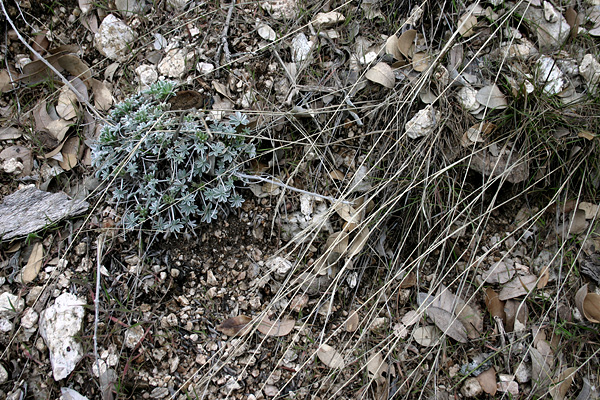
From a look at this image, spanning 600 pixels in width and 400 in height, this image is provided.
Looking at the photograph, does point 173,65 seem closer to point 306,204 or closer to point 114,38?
point 114,38

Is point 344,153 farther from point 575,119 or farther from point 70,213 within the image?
point 70,213

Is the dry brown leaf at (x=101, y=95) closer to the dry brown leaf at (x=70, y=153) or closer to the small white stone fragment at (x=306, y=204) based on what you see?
the dry brown leaf at (x=70, y=153)

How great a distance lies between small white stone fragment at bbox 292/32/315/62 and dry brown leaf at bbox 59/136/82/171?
117 cm

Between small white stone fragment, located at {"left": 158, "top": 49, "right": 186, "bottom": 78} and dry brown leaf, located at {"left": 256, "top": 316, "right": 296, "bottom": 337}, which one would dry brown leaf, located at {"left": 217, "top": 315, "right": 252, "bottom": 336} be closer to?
dry brown leaf, located at {"left": 256, "top": 316, "right": 296, "bottom": 337}

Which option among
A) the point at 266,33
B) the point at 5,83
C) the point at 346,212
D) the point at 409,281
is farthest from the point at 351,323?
the point at 5,83

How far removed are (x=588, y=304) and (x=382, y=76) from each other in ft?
4.60

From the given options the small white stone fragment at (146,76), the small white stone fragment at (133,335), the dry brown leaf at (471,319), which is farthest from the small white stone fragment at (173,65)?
the dry brown leaf at (471,319)

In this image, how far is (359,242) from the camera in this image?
1898 mm

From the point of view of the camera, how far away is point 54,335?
1.70 metres

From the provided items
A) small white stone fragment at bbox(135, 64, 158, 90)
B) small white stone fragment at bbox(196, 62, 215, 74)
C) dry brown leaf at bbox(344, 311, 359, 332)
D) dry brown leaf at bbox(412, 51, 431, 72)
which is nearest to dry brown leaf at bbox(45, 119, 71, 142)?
small white stone fragment at bbox(135, 64, 158, 90)

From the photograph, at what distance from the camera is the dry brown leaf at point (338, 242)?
1.87 metres

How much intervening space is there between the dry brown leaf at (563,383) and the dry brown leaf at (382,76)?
4.89 ft

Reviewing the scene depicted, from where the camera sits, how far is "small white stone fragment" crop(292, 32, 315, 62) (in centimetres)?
215

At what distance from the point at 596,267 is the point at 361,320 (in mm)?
1116
